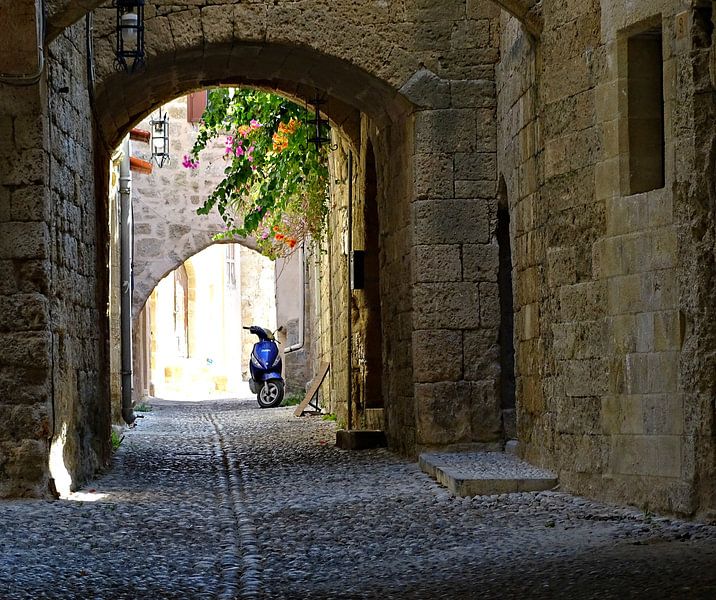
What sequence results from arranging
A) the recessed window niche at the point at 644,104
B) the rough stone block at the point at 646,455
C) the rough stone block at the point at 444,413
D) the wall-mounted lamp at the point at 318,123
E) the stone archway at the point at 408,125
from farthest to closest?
the wall-mounted lamp at the point at 318,123
the rough stone block at the point at 444,413
the stone archway at the point at 408,125
the recessed window niche at the point at 644,104
the rough stone block at the point at 646,455

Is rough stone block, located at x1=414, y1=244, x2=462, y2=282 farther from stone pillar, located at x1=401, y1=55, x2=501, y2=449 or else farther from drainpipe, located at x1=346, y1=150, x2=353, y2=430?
drainpipe, located at x1=346, y1=150, x2=353, y2=430

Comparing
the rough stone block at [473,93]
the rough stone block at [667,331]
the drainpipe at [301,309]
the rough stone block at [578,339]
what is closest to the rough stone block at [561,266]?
the rough stone block at [578,339]

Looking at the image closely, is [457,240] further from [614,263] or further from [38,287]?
[38,287]

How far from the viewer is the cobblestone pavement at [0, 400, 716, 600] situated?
4.85m

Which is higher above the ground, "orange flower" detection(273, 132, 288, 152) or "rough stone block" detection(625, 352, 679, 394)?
"orange flower" detection(273, 132, 288, 152)

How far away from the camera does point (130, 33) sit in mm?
8812

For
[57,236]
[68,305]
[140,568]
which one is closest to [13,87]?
[57,236]

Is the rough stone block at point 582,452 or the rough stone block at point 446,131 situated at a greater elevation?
the rough stone block at point 446,131

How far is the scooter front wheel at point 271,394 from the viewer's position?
1969cm

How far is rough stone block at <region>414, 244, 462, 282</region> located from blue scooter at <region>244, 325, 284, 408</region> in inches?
408

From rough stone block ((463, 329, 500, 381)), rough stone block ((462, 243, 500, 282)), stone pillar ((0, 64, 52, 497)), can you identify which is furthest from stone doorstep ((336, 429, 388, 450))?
stone pillar ((0, 64, 52, 497))

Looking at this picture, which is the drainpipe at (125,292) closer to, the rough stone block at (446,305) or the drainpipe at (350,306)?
the drainpipe at (350,306)

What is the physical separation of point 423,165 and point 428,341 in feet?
4.01

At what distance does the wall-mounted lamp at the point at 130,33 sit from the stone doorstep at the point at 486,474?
317 cm
